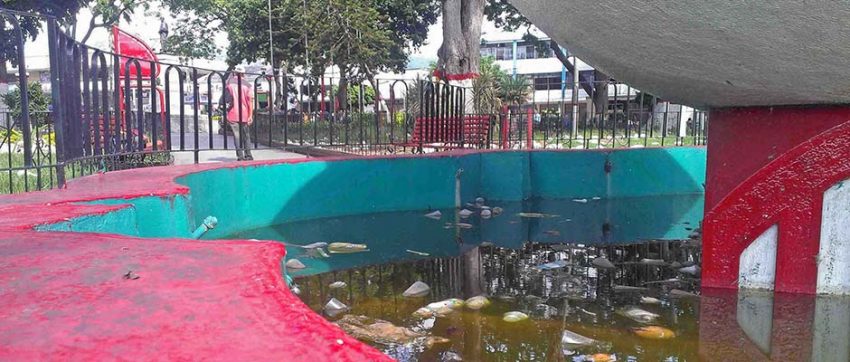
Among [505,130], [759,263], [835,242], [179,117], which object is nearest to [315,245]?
[759,263]

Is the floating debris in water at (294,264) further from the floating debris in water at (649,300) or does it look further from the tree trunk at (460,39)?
the tree trunk at (460,39)

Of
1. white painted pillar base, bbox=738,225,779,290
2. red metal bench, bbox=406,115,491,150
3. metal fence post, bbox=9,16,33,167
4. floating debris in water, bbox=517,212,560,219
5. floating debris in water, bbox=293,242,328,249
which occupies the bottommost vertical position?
floating debris in water, bbox=517,212,560,219

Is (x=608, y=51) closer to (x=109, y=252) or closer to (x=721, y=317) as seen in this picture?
(x=721, y=317)

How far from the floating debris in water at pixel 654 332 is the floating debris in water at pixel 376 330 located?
103 centimetres

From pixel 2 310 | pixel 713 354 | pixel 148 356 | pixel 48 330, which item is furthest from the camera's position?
pixel 713 354

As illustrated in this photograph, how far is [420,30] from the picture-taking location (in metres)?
26.1

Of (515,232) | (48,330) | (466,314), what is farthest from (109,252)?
(515,232)

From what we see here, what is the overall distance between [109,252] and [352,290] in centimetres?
190

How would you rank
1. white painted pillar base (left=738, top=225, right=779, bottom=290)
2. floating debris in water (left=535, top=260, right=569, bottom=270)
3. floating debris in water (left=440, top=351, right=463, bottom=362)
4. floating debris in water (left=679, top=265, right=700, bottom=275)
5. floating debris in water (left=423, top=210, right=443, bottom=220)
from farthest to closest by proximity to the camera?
floating debris in water (left=423, top=210, right=443, bottom=220)
floating debris in water (left=535, top=260, right=569, bottom=270)
floating debris in water (left=679, top=265, right=700, bottom=275)
white painted pillar base (left=738, top=225, right=779, bottom=290)
floating debris in water (left=440, top=351, right=463, bottom=362)

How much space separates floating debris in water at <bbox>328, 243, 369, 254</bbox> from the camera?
469 cm

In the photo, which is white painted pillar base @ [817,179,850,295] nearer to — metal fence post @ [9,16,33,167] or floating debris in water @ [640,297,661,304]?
floating debris in water @ [640,297,661,304]

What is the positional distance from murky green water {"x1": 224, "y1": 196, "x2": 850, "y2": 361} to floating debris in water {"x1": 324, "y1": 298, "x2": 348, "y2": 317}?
45 millimetres

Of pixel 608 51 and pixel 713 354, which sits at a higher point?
pixel 608 51

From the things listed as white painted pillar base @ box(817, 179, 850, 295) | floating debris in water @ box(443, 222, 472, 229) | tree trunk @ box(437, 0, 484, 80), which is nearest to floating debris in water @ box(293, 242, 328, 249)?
floating debris in water @ box(443, 222, 472, 229)
